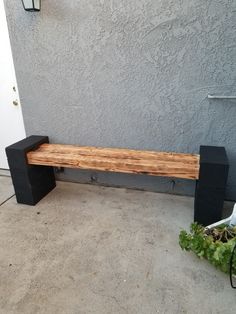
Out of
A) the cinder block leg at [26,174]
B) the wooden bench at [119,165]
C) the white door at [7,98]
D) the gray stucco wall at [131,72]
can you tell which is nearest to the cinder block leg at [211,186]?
the wooden bench at [119,165]

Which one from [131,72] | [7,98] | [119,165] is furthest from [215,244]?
[7,98]

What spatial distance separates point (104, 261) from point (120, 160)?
85 cm

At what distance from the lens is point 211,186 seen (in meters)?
1.98

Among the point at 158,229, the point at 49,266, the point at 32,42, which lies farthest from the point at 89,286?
the point at 32,42

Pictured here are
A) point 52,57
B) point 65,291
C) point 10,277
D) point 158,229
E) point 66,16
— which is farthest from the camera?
point 52,57

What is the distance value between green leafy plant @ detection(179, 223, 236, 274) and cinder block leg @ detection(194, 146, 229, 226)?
0.83ft

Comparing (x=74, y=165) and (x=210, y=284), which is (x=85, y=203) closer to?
(x=74, y=165)

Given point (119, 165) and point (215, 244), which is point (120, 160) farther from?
point (215, 244)

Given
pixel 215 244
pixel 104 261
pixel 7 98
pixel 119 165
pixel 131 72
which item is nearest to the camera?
pixel 215 244

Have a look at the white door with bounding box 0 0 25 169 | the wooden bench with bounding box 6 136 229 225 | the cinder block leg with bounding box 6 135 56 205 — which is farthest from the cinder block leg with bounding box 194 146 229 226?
the white door with bounding box 0 0 25 169

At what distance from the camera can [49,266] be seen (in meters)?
1.79

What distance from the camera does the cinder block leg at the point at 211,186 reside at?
1918mm

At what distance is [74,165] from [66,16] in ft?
4.55

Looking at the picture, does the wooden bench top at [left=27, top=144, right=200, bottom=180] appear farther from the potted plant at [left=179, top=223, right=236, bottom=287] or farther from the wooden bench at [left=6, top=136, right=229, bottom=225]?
the potted plant at [left=179, top=223, right=236, bottom=287]
